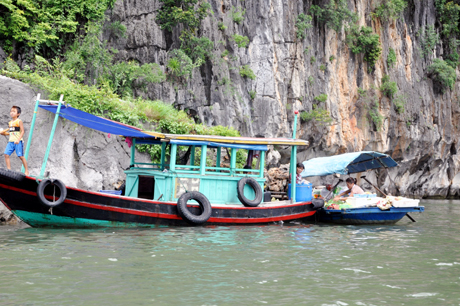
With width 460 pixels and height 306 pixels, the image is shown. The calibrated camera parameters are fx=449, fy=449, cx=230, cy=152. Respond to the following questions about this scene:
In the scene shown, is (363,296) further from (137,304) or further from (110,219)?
(110,219)

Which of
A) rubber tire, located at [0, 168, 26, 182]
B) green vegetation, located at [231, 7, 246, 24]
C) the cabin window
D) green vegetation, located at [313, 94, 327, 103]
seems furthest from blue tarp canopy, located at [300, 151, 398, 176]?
green vegetation, located at [313, 94, 327, 103]

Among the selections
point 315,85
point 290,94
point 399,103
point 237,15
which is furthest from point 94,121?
point 399,103

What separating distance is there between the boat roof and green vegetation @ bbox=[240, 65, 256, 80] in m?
10.3

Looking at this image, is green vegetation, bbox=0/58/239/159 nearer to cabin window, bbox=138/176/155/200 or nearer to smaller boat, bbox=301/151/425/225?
cabin window, bbox=138/176/155/200

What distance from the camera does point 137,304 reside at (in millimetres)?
4281

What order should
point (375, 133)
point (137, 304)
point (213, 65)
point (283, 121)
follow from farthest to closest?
1. point (375, 133)
2. point (283, 121)
3. point (213, 65)
4. point (137, 304)

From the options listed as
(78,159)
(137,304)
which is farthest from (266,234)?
(78,159)

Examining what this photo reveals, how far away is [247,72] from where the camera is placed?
67.6 ft

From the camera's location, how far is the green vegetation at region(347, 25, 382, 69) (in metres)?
25.7

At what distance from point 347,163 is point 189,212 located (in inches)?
A: 195

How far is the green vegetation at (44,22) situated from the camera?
45.2 ft

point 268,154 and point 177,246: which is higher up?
point 268,154

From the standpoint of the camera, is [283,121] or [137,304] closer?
[137,304]

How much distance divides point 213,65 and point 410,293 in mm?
15547
